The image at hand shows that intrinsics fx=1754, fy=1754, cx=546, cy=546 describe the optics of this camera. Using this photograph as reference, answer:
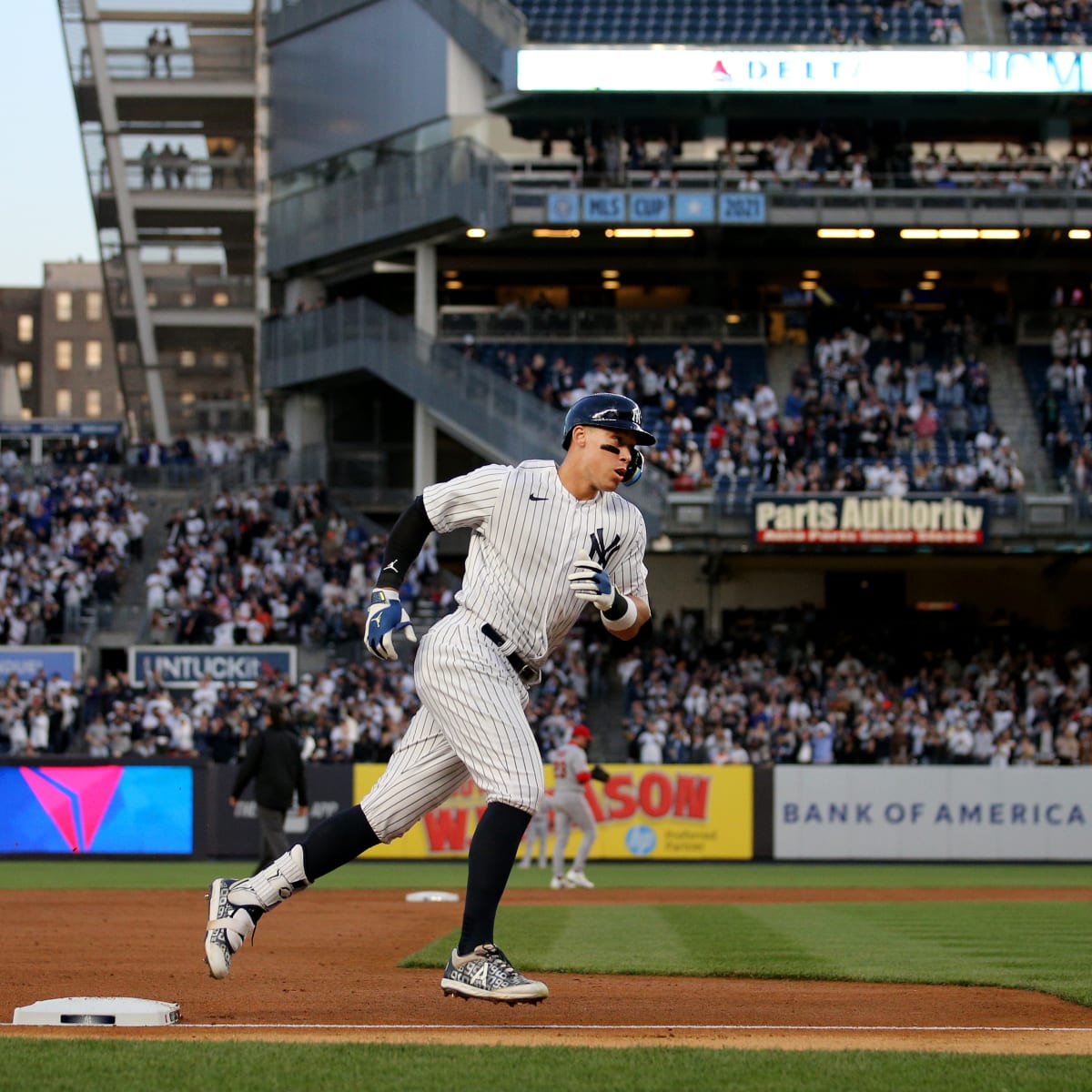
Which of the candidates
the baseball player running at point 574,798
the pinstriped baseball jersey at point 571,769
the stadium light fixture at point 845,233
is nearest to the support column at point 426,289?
the stadium light fixture at point 845,233

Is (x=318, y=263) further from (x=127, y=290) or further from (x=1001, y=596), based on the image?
(x=1001, y=596)

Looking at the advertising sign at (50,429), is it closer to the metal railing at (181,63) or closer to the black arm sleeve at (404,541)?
the metal railing at (181,63)

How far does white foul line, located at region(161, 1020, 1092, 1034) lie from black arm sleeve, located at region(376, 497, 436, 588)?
A: 1749 millimetres

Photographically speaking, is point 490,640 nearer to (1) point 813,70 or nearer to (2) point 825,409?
(2) point 825,409

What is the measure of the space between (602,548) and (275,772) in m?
11.0

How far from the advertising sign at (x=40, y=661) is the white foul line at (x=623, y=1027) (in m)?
25.3

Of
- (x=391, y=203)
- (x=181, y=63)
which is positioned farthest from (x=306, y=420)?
(x=181, y=63)

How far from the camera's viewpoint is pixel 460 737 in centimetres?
687

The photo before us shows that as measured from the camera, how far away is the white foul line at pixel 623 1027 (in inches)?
250

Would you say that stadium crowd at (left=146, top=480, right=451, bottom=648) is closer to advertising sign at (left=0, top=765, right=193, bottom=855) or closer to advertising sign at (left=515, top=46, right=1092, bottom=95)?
advertising sign at (left=0, top=765, right=193, bottom=855)

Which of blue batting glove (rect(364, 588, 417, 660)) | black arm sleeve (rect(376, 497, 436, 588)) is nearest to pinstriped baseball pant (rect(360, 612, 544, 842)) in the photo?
blue batting glove (rect(364, 588, 417, 660))

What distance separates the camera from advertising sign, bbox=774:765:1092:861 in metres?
25.7

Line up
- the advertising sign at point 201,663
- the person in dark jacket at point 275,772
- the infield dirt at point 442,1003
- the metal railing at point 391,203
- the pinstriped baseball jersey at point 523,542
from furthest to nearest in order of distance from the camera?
the metal railing at point 391,203, the advertising sign at point 201,663, the person in dark jacket at point 275,772, the pinstriped baseball jersey at point 523,542, the infield dirt at point 442,1003

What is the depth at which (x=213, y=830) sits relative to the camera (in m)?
25.4
